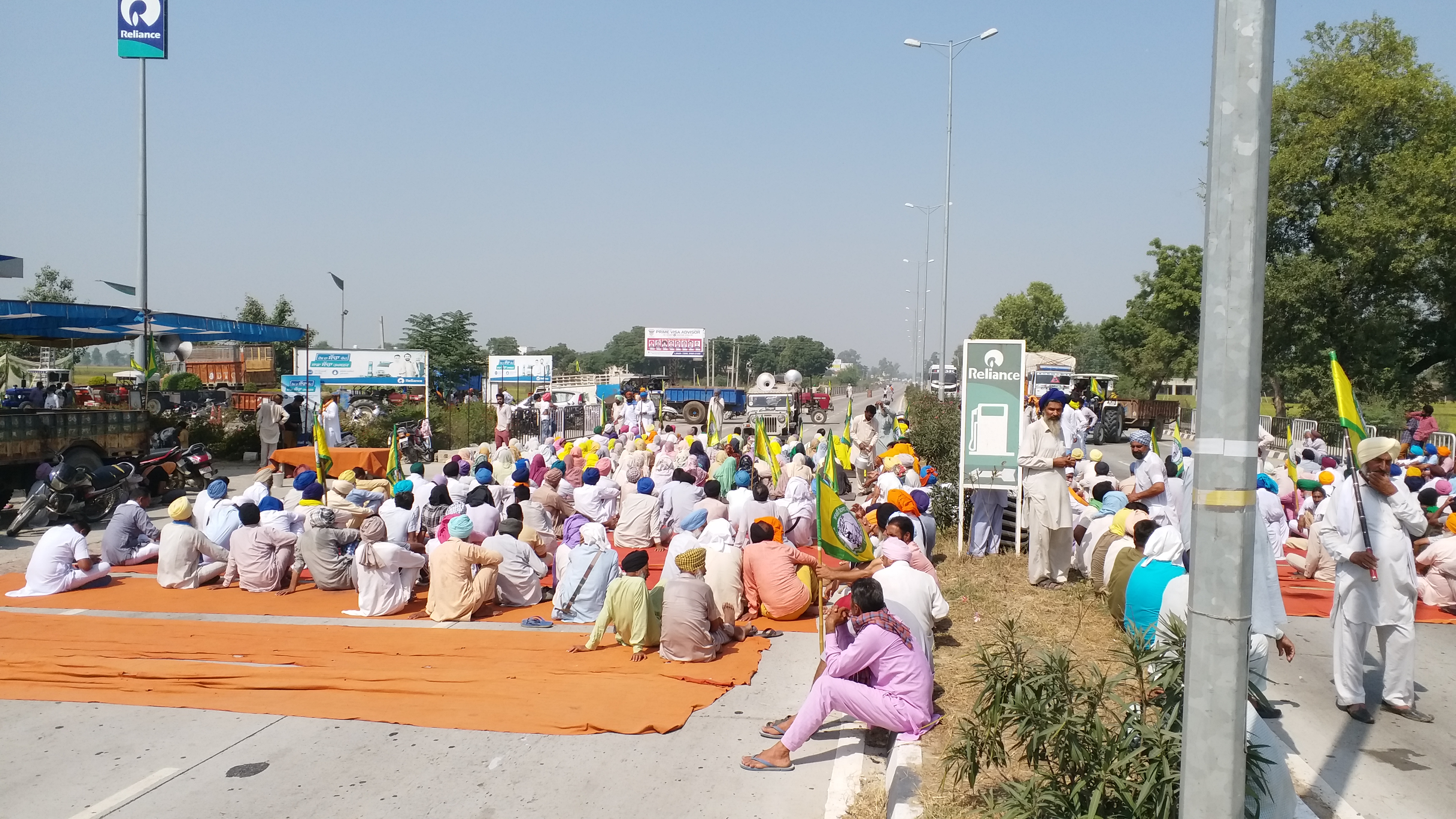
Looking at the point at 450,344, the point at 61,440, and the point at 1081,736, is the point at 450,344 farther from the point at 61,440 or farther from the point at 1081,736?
the point at 1081,736

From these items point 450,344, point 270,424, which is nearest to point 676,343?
point 450,344

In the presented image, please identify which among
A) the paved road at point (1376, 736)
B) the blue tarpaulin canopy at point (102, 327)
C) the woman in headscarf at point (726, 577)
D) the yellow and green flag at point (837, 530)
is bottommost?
the paved road at point (1376, 736)

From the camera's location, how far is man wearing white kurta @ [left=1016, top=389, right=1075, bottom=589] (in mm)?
A: 8852

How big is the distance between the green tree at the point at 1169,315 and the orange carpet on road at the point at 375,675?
1184 inches

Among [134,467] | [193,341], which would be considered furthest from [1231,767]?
[193,341]

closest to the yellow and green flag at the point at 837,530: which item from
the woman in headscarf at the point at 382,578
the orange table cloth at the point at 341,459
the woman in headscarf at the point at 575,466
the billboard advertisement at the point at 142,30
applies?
the woman in headscarf at the point at 382,578

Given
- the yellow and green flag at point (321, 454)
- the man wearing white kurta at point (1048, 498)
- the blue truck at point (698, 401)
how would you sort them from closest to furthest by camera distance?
the man wearing white kurta at point (1048, 498)
the yellow and green flag at point (321, 454)
the blue truck at point (698, 401)

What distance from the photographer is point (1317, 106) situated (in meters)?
27.2

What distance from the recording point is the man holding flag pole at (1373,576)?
5629 mm

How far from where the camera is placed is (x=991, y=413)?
9969mm

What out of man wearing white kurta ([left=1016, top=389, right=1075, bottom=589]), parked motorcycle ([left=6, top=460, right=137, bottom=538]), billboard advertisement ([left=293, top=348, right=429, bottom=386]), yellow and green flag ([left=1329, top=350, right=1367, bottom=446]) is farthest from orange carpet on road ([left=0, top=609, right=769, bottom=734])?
billboard advertisement ([left=293, top=348, right=429, bottom=386])

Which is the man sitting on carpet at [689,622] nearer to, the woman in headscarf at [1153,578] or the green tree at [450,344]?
the woman in headscarf at [1153,578]

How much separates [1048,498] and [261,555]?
7.41 meters

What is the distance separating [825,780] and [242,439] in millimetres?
20643
